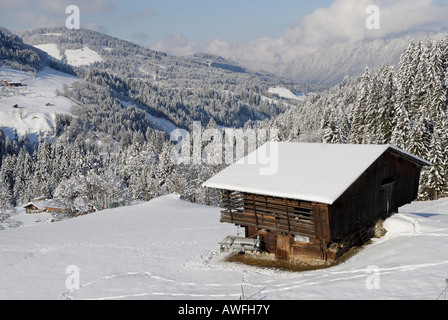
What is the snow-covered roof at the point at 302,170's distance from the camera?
18.1m

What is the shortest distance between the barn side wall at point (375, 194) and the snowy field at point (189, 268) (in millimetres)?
1313

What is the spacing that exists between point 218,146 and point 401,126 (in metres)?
36.4

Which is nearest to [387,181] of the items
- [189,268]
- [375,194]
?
[375,194]

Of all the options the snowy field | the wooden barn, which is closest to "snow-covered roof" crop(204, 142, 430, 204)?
the wooden barn

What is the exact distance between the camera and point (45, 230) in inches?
1324

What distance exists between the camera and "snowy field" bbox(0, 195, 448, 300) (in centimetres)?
1480

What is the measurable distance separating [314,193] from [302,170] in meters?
2.99

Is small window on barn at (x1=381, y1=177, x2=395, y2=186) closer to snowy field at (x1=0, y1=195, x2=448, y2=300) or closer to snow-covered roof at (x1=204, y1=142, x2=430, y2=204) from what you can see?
snow-covered roof at (x1=204, y1=142, x2=430, y2=204)

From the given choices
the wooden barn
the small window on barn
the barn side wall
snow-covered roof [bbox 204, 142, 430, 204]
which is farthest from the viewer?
the small window on barn

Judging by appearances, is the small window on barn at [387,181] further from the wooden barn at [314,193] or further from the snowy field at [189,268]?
Answer: the snowy field at [189,268]

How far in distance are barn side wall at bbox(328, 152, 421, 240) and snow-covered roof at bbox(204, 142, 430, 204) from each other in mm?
970

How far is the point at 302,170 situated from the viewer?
20.4 meters

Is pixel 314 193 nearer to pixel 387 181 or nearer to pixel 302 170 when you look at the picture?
pixel 302 170

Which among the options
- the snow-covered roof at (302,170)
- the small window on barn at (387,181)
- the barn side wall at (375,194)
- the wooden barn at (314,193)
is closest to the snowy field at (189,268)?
the barn side wall at (375,194)
